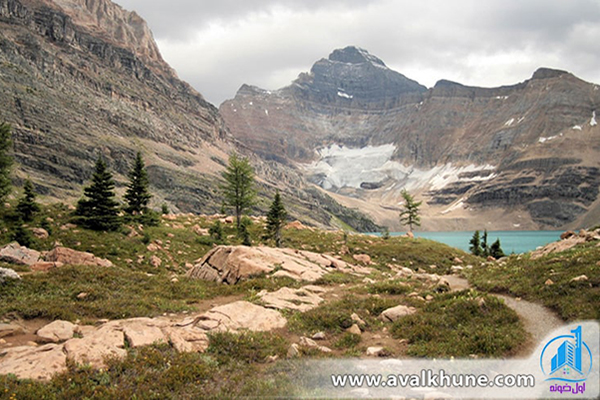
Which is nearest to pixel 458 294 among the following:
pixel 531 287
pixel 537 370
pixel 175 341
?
pixel 531 287

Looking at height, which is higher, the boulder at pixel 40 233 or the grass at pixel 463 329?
the boulder at pixel 40 233

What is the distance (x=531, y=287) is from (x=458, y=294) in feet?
10.4

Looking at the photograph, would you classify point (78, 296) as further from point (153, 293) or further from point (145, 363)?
point (145, 363)

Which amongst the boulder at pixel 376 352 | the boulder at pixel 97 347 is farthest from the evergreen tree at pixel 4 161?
the boulder at pixel 376 352

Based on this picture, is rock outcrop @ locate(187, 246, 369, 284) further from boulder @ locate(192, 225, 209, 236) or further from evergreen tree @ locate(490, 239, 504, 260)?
evergreen tree @ locate(490, 239, 504, 260)

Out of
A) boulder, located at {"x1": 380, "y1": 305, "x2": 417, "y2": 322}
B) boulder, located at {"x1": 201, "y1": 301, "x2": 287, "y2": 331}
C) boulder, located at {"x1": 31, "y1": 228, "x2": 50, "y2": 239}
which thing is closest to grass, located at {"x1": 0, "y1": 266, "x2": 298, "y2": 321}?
boulder, located at {"x1": 201, "y1": 301, "x2": 287, "y2": 331}

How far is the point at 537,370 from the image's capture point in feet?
27.1

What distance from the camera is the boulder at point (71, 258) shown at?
66.4 feet

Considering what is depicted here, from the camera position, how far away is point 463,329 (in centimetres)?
1089

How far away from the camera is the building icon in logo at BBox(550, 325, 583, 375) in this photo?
802 cm

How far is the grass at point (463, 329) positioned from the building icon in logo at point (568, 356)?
1.04m

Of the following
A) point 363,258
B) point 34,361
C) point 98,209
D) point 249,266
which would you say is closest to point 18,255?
point 98,209

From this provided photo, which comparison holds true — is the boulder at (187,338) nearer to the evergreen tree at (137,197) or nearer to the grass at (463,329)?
the grass at (463,329)

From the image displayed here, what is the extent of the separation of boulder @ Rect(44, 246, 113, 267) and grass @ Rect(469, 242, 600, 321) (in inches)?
913
